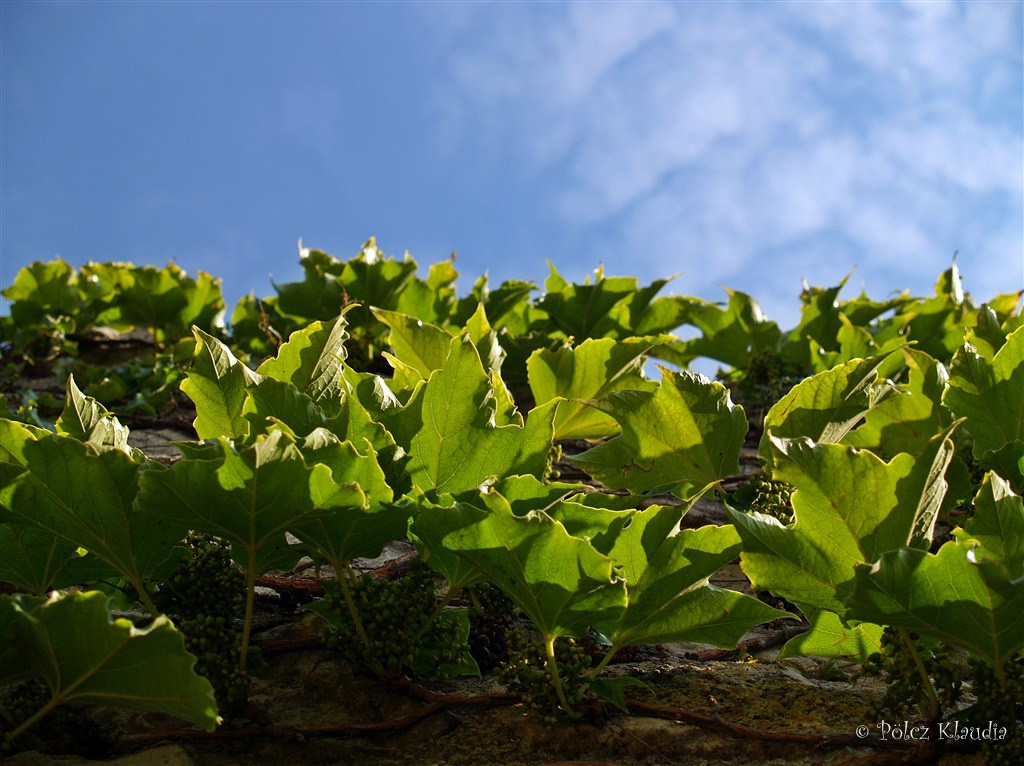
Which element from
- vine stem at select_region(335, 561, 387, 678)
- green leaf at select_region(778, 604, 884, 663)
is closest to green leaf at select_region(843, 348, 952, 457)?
green leaf at select_region(778, 604, 884, 663)

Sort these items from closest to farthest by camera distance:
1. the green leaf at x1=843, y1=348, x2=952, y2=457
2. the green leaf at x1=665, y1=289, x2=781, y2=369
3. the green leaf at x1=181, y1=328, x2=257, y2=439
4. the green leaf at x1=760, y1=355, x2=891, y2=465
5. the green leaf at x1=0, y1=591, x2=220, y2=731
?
the green leaf at x1=0, y1=591, x2=220, y2=731, the green leaf at x1=181, y1=328, x2=257, y2=439, the green leaf at x1=760, y1=355, x2=891, y2=465, the green leaf at x1=843, y1=348, x2=952, y2=457, the green leaf at x1=665, y1=289, x2=781, y2=369

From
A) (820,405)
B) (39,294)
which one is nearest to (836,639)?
(820,405)

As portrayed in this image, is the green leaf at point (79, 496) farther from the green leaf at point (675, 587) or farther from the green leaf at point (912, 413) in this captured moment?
the green leaf at point (912, 413)

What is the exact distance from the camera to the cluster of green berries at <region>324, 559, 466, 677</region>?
143cm

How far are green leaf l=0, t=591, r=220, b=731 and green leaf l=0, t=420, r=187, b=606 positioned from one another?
0.55 ft

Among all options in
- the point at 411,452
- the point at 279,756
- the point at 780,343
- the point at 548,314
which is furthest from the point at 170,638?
the point at 780,343

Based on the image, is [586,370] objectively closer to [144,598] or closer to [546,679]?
[546,679]

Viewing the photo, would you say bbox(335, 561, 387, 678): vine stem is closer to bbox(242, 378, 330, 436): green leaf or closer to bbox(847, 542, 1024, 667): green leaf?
bbox(242, 378, 330, 436): green leaf

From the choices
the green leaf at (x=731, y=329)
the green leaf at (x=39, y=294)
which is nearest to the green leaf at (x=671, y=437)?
the green leaf at (x=731, y=329)

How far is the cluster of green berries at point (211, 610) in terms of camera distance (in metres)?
1.35

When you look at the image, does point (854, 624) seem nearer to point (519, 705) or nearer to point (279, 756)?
point (519, 705)

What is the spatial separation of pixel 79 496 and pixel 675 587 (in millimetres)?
876

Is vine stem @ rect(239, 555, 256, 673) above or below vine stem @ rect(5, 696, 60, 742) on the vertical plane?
above

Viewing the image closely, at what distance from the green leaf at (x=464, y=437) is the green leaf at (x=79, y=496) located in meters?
0.40
